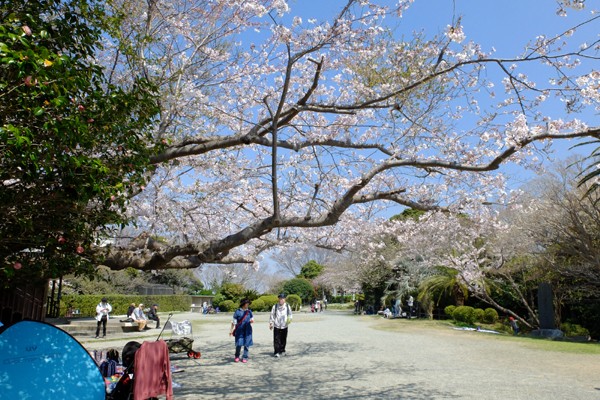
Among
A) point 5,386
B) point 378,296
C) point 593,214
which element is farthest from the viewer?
point 378,296

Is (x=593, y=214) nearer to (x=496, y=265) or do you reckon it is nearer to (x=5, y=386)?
(x=496, y=265)

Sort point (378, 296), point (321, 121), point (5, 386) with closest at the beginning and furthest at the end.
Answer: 1. point (5, 386)
2. point (321, 121)
3. point (378, 296)

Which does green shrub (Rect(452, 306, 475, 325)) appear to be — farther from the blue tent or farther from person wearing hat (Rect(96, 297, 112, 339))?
the blue tent

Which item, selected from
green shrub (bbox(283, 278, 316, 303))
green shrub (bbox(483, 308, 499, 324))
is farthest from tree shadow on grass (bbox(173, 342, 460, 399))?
green shrub (bbox(283, 278, 316, 303))

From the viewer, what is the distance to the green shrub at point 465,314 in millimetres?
20891

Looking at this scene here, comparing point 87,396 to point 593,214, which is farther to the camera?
point 593,214

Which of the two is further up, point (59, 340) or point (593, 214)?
point (593, 214)

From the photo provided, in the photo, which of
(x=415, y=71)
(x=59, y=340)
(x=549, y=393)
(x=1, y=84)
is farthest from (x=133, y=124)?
(x=549, y=393)

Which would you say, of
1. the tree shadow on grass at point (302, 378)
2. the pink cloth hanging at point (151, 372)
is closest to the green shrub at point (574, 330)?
the tree shadow on grass at point (302, 378)

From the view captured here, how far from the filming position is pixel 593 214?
14.2 metres

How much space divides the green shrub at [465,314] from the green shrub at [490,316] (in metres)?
0.57

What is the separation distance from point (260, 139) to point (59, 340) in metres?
3.44

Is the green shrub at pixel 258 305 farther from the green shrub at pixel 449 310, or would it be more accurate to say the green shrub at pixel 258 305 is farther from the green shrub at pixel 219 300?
the green shrub at pixel 449 310

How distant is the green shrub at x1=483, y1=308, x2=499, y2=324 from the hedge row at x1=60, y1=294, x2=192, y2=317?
20.9 m
